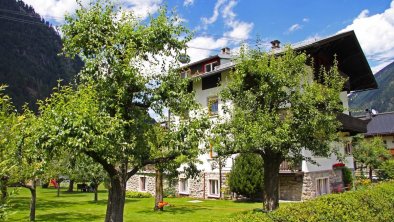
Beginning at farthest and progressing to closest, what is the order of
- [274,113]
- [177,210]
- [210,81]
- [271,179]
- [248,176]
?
1. [210,81]
2. [248,176]
3. [177,210]
4. [271,179]
5. [274,113]

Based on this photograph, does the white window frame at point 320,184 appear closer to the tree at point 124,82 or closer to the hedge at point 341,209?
the hedge at point 341,209

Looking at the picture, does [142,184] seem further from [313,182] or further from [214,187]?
[313,182]

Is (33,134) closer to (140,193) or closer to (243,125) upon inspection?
(243,125)

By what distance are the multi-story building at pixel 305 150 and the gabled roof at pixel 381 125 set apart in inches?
896

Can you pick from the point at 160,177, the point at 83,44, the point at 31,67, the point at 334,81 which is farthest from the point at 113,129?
the point at 31,67

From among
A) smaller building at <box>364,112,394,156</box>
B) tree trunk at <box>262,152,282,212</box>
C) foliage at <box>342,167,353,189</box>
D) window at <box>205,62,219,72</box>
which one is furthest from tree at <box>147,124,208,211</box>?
smaller building at <box>364,112,394,156</box>

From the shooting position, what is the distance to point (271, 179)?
55.4 ft

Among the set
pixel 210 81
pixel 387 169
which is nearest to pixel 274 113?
pixel 210 81

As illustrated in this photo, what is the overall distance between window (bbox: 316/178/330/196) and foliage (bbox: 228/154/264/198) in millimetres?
3821

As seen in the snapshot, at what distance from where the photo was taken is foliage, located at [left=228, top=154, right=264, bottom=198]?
25.8 meters

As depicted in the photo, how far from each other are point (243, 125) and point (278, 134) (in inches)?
59.4

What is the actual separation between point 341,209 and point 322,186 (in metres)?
16.9

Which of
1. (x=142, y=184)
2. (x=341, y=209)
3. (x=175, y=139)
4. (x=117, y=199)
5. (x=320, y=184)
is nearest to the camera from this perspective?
(x=341, y=209)

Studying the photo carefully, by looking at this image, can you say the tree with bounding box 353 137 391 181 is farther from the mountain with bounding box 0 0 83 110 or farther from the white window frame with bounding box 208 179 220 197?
the mountain with bounding box 0 0 83 110
